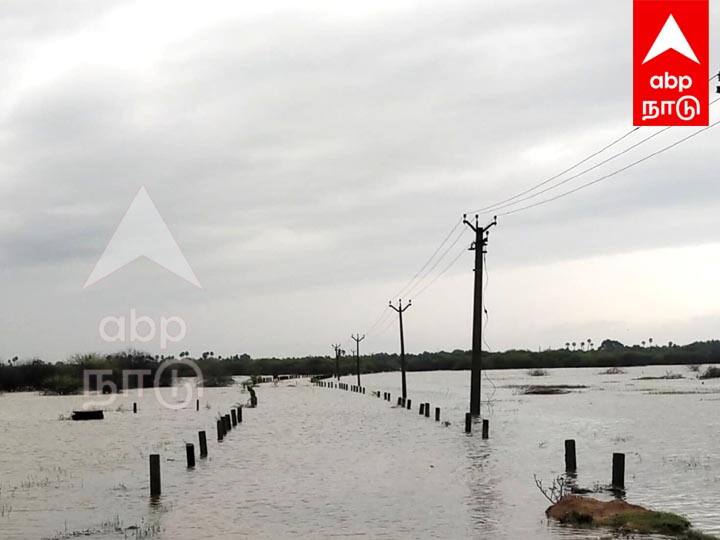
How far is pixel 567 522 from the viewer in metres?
19.5

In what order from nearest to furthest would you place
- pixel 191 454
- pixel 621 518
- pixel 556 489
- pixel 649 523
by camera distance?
pixel 649 523 → pixel 621 518 → pixel 556 489 → pixel 191 454

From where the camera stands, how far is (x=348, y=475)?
1188 inches

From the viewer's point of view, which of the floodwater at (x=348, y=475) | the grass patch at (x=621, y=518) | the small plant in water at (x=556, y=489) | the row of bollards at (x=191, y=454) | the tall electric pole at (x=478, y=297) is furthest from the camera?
the tall electric pole at (x=478, y=297)

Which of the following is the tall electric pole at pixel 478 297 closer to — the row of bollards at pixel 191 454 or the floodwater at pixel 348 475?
the floodwater at pixel 348 475

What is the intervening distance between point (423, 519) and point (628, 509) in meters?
4.64

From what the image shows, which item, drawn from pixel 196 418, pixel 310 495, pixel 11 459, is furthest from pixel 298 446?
pixel 196 418

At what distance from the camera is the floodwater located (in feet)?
69.5

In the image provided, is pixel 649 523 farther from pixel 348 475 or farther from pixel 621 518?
pixel 348 475

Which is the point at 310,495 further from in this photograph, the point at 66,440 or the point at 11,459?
the point at 66,440

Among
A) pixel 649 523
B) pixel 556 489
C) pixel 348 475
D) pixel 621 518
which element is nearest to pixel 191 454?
pixel 348 475

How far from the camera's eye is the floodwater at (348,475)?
69.5ft

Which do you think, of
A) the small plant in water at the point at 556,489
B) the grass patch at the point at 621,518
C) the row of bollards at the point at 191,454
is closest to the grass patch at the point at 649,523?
the grass patch at the point at 621,518

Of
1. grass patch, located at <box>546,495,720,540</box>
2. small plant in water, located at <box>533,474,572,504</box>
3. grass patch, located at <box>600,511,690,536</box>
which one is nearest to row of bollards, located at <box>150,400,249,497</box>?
small plant in water, located at <box>533,474,572,504</box>

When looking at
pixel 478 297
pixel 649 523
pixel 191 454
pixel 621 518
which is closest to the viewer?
pixel 649 523
